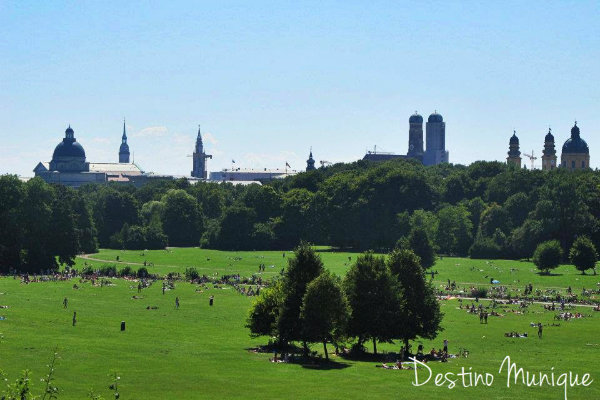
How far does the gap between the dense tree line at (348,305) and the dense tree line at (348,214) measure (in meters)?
51.4

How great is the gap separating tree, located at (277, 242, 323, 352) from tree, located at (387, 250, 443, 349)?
178 inches

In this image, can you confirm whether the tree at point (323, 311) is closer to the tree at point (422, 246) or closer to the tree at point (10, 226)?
the tree at point (422, 246)

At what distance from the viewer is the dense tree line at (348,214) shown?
113 meters

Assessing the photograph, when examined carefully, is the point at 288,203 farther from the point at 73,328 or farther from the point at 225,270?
the point at 73,328

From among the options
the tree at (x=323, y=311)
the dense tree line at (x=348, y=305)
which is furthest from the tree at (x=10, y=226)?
the tree at (x=323, y=311)

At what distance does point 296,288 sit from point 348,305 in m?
2.93

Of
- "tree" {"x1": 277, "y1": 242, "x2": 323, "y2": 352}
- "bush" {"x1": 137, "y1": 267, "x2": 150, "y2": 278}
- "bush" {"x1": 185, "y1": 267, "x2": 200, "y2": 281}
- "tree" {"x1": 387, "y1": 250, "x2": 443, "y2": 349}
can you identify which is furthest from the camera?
"bush" {"x1": 137, "y1": 267, "x2": 150, "y2": 278}

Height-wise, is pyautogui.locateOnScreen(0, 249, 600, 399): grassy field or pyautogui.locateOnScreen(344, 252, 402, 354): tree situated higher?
pyautogui.locateOnScreen(344, 252, 402, 354): tree

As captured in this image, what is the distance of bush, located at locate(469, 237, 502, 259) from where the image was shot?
427 feet

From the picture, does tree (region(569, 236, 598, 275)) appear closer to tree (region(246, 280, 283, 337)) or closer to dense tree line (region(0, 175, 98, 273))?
dense tree line (region(0, 175, 98, 273))

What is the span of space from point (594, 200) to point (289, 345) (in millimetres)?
82154

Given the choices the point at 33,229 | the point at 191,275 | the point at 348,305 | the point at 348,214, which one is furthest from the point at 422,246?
the point at 348,305

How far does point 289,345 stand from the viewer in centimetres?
5728

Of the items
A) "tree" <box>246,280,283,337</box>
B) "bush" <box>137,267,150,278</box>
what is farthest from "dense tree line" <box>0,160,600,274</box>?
"tree" <box>246,280,283,337</box>
